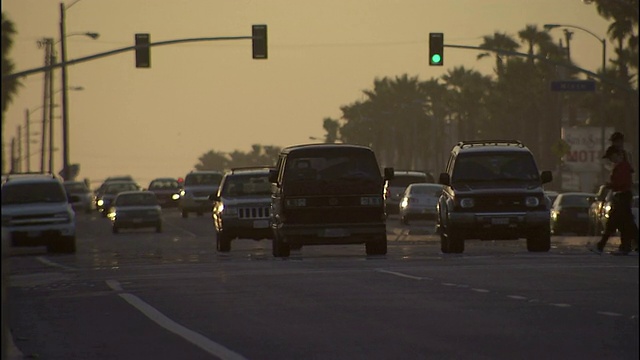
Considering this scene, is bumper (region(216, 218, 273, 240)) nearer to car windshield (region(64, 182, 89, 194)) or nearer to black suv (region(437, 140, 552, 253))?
black suv (region(437, 140, 552, 253))

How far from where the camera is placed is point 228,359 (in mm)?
13453

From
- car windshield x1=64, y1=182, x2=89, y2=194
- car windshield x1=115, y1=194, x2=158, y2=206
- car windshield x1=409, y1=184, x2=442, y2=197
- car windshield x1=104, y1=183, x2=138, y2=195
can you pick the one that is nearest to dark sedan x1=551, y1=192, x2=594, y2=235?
car windshield x1=409, y1=184, x2=442, y2=197

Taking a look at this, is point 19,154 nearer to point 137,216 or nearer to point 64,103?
point 64,103

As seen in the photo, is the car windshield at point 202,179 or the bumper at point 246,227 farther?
the car windshield at point 202,179

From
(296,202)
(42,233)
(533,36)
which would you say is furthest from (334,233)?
(533,36)

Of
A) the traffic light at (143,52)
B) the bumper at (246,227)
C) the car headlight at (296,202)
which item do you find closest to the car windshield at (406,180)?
the traffic light at (143,52)

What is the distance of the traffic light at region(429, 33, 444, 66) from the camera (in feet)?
185

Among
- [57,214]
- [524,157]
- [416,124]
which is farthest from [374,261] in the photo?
[416,124]

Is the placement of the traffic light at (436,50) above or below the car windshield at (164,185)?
above

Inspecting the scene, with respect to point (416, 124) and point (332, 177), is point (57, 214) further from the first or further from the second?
point (416, 124)

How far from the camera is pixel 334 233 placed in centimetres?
3175

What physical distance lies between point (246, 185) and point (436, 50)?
19.5m

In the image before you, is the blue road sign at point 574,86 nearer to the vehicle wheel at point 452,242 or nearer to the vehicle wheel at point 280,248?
the vehicle wheel at point 452,242

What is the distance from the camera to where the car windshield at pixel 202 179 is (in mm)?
73062
